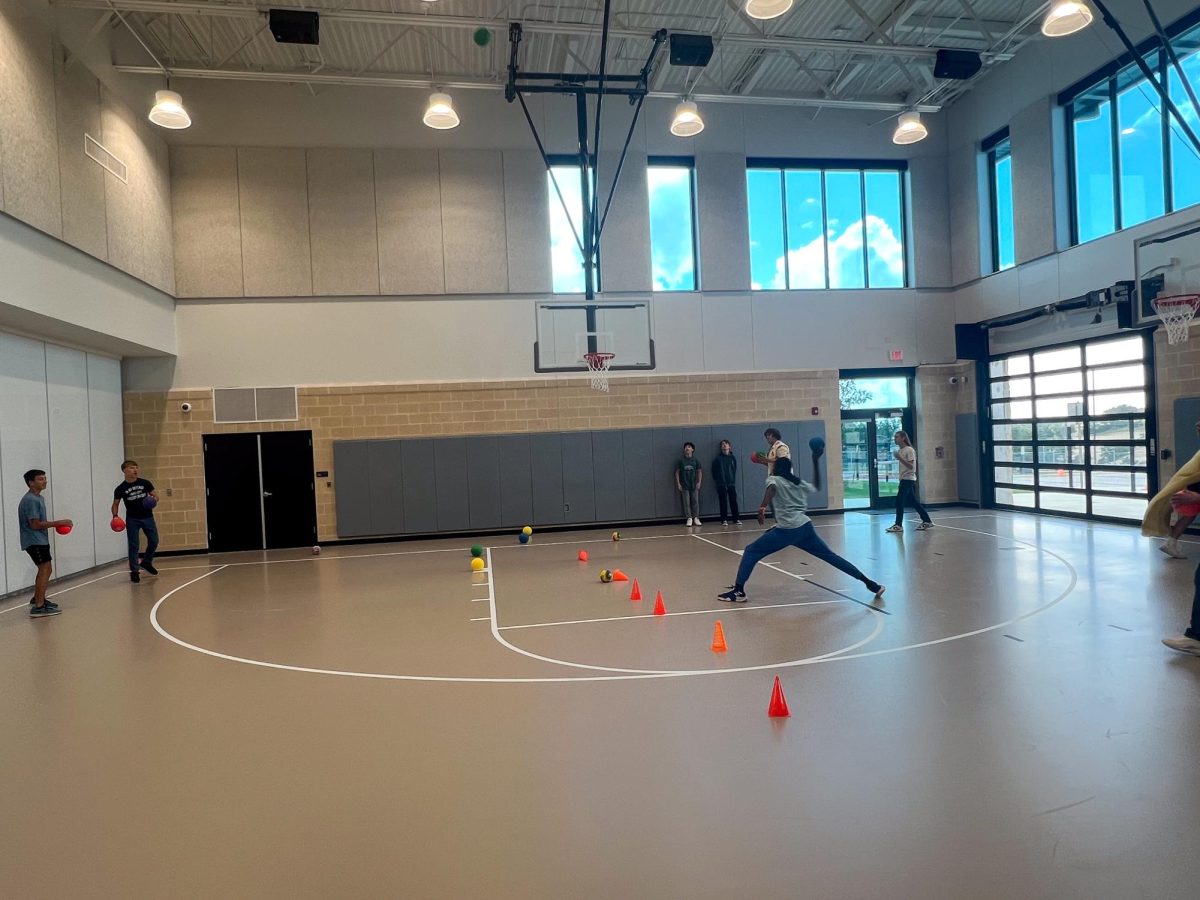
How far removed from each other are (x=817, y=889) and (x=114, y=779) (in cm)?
370

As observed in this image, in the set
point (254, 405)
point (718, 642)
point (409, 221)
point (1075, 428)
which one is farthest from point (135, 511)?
point (1075, 428)

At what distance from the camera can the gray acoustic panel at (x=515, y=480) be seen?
15.3 m

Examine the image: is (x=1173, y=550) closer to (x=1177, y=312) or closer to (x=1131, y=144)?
(x=1177, y=312)

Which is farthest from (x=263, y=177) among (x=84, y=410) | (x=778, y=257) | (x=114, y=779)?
(x=114, y=779)

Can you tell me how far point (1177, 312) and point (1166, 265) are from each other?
1.12 meters

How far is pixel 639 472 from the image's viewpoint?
51.7 feet

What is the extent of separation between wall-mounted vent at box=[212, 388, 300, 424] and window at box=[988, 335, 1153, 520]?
1505 cm

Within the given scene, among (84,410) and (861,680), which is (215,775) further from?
(84,410)

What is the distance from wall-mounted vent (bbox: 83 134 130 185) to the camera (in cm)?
1110

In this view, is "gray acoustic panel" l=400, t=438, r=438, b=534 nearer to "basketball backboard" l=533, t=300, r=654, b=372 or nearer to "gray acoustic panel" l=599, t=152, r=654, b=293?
"basketball backboard" l=533, t=300, r=654, b=372

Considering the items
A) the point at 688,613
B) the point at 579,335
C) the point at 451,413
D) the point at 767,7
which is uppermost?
the point at 767,7

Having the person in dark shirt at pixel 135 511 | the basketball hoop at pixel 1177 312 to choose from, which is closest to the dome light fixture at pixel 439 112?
the person in dark shirt at pixel 135 511

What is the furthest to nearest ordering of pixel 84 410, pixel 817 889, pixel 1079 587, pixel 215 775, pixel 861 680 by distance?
pixel 84 410 < pixel 1079 587 < pixel 861 680 < pixel 215 775 < pixel 817 889

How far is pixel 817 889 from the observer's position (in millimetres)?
2770
